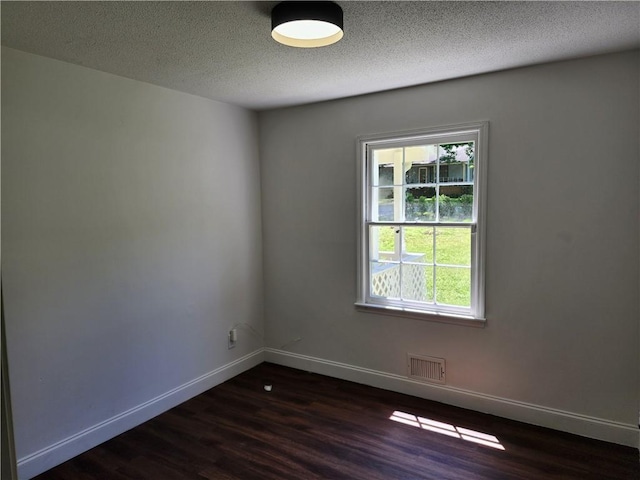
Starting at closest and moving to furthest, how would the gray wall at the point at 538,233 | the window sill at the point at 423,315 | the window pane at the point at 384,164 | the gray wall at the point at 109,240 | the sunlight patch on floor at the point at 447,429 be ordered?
1. the gray wall at the point at 109,240
2. the gray wall at the point at 538,233
3. the sunlight patch on floor at the point at 447,429
4. the window sill at the point at 423,315
5. the window pane at the point at 384,164

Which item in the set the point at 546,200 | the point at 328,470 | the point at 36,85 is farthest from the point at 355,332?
the point at 36,85

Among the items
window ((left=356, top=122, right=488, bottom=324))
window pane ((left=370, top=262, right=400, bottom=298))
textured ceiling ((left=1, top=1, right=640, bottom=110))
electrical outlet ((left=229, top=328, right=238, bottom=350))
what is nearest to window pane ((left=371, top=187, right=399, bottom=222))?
window ((left=356, top=122, right=488, bottom=324))

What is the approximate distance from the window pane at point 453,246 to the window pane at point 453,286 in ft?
0.20

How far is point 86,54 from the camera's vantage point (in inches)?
98.5

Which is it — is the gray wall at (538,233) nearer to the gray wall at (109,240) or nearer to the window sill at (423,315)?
the window sill at (423,315)

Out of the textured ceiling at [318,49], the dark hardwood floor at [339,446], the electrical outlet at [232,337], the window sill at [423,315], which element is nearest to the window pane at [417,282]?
the window sill at [423,315]

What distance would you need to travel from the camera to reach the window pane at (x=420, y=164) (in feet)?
10.9

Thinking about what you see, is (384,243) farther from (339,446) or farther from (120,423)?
(120,423)

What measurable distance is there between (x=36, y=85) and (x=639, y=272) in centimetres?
373

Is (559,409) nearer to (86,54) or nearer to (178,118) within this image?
(178,118)

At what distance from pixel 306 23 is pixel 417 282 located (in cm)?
213

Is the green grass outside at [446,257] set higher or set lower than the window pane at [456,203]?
lower

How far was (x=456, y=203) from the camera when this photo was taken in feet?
10.6

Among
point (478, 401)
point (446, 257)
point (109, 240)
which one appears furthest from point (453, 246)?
point (109, 240)
